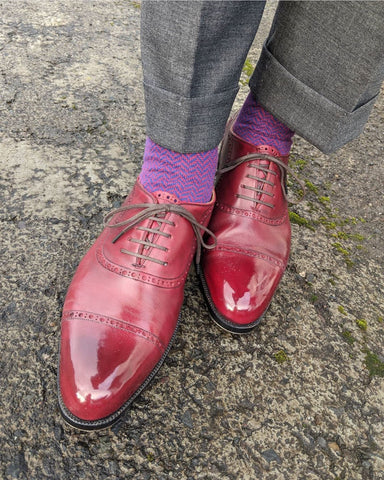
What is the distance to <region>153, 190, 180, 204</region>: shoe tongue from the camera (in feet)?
3.08

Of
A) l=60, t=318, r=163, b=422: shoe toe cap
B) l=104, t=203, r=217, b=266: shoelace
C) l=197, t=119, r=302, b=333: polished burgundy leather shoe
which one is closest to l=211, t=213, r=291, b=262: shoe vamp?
l=197, t=119, r=302, b=333: polished burgundy leather shoe

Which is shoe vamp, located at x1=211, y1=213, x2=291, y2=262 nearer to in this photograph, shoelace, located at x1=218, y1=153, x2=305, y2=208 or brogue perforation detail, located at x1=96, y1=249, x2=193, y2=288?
shoelace, located at x1=218, y1=153, x2=305, y2=208

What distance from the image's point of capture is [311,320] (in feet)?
3.41

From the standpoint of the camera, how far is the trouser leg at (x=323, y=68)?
83cm

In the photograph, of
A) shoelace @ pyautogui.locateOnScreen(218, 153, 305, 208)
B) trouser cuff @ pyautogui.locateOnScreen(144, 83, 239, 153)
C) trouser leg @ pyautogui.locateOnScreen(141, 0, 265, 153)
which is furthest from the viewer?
shoelace @ pyautogui.locateOnScreen(218, 153, 305, 208)

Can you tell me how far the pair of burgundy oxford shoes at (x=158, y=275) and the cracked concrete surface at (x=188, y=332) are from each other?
65 millimetres

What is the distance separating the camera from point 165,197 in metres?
0.94

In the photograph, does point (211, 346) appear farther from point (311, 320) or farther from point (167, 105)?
point (167, 105)

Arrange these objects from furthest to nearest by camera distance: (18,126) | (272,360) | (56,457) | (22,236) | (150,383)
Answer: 1. (18,126)
2. (22,236)
3. (272,360)
4. (150,383)
5. (56,457)

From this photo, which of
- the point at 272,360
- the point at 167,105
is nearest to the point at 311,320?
Result: the point at 272,360

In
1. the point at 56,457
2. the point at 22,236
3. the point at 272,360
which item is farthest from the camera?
the point at 22,236

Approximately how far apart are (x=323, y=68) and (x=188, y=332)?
0.64 metres

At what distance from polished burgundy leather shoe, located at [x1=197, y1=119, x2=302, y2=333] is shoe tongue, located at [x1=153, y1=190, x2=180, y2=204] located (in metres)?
0.16

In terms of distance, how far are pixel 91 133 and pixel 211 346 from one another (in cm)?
85
